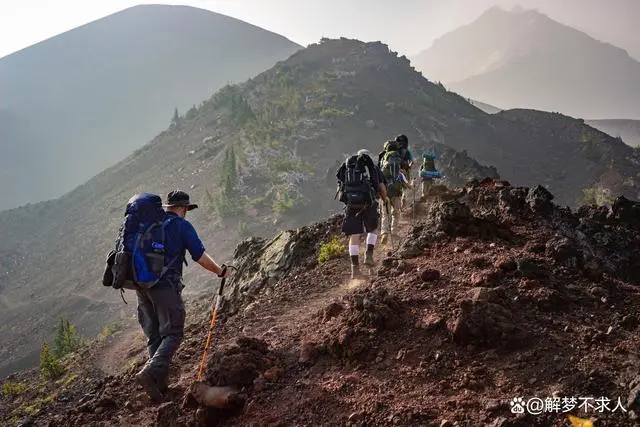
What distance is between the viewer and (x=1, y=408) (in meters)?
15.7

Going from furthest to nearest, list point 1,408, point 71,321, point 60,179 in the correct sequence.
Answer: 1. point 60,179
2. point 71,321
3. point 1,408

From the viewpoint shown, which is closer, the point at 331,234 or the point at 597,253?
the point at 597,253

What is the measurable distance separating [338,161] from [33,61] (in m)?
157

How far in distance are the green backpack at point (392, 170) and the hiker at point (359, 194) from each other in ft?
7.00

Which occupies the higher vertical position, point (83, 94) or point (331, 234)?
point (83, 94)

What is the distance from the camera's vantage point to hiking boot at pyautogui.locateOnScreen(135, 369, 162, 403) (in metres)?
4.79

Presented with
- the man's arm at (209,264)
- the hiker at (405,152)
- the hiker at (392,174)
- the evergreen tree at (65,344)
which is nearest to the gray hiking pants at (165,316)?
the man's arm at (209,264)

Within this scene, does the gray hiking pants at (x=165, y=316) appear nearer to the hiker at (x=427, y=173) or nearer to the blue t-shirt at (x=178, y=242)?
the blue t-shirt at (x=178, y=242)

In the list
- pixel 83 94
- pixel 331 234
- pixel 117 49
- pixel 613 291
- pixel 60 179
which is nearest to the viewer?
pixel 613 291

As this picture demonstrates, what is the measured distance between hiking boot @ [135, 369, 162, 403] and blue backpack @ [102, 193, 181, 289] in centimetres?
90

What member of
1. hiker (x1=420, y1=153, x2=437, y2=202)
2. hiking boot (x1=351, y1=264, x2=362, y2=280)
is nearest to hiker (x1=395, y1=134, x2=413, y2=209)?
Result: hiker (x1=420, y1=153, x2=437, y2=202)

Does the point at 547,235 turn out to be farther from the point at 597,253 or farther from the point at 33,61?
the point at 33,61

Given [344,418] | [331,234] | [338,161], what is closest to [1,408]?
[331,234]

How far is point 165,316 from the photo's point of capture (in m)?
4.95
